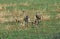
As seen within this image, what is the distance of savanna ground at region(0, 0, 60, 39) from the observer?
13.7 metres

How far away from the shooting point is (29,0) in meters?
25.8

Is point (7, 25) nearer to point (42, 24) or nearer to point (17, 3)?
point (42, 24)

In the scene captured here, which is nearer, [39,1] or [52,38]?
[52,38]

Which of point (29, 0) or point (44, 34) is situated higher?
point (29, 0)

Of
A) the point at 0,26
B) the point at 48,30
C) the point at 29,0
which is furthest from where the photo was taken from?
the point at 29,0

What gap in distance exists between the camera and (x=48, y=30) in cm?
1467

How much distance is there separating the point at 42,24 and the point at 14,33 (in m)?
2.58

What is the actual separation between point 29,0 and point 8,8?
4.11 m

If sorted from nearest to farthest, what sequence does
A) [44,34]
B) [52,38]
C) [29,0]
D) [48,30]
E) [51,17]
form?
1. [52,38]
2. [44,34]
3. [48,30]
4. [51,17]
5. [29,0]

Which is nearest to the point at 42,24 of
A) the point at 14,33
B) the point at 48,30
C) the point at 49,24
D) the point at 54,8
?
the point at 49,24

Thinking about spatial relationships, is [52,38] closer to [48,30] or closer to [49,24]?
[48,30]

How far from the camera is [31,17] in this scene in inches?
736

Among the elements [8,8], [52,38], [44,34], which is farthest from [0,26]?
[8,8]

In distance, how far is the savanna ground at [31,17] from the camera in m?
13.7
